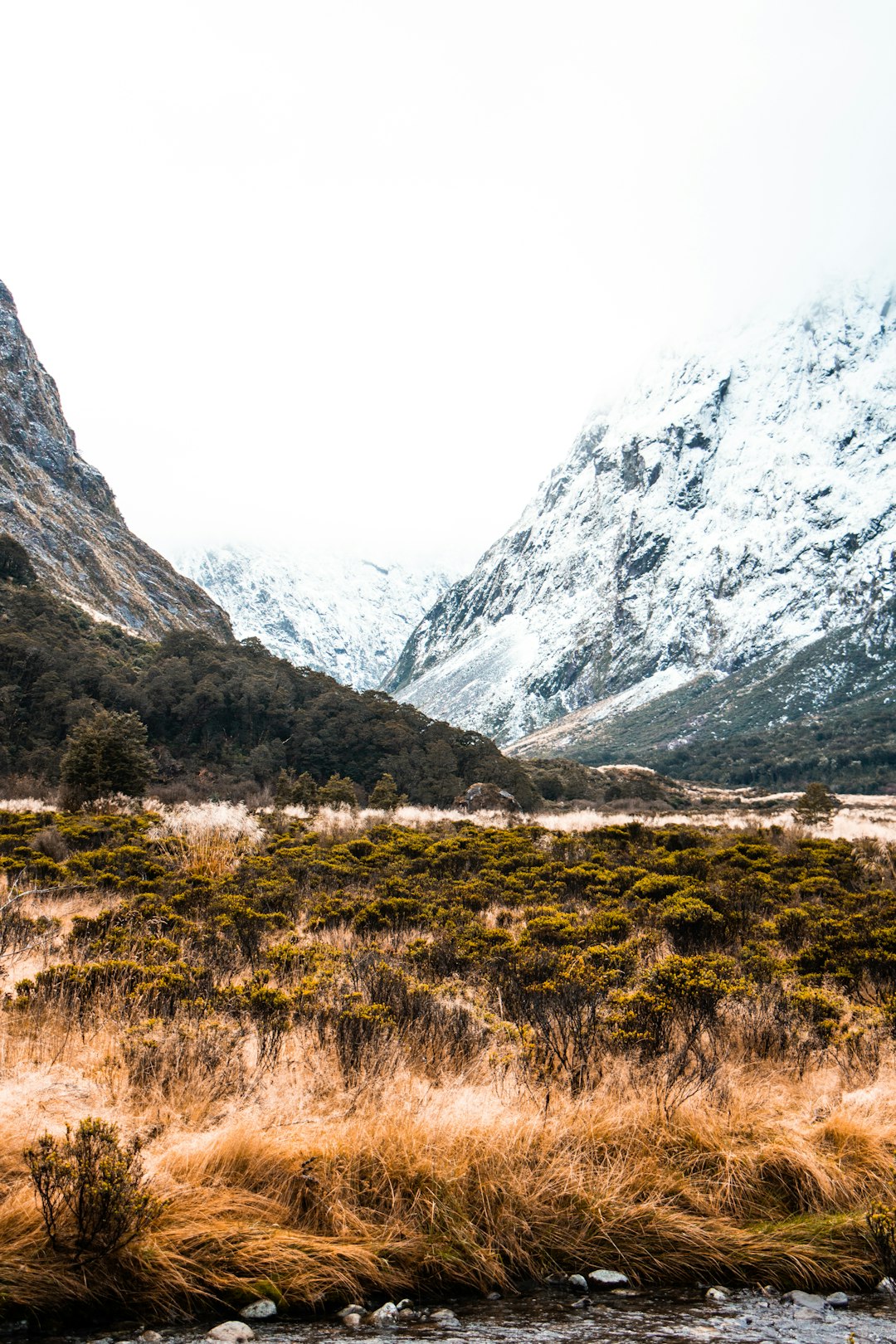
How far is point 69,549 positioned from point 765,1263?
68133 millimetres

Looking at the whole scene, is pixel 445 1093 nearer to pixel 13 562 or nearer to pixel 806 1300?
pixel 806 1300

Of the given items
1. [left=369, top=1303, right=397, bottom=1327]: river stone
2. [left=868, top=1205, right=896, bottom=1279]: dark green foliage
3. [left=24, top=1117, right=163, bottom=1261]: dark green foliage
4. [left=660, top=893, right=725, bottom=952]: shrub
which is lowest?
[left=369, top=1303, right=397, bottom=1327]: river stone

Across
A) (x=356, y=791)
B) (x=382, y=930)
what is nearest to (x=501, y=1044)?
(x=382, y=930)

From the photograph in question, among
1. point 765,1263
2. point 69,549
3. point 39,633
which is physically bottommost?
point 765,1263

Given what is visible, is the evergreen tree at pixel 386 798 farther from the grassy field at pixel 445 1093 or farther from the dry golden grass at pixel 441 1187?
the dry golden grass at pixel 441 1187

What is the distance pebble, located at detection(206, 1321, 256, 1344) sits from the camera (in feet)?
11.6

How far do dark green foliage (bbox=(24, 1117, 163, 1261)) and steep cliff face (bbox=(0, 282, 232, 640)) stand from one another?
5184 centimetres

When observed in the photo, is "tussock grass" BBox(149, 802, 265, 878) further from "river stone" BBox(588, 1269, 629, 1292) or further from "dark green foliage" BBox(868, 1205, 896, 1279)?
"dark green foliage" BBox(868, 1205, 896, 1279)

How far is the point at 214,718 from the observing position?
1379 inches

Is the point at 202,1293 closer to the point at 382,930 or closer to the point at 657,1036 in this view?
the point at 657,1036

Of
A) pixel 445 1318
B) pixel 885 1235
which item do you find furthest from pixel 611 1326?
pixel 885 1235

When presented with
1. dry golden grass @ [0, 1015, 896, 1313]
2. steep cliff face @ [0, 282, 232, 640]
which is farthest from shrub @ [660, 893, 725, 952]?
steep cliff face @ [0, 282, 232, 640]

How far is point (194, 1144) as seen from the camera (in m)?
4.55

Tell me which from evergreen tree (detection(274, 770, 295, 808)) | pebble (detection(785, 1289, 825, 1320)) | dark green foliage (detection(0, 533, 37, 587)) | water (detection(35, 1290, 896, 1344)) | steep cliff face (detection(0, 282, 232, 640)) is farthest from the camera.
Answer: steep cliff face (detection(0, 282, 232, 640))
